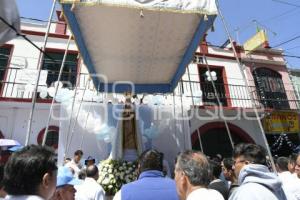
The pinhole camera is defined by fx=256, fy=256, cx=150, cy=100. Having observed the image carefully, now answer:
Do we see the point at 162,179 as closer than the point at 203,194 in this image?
No

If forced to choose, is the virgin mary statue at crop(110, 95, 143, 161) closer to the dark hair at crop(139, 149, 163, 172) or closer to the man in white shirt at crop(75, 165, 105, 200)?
the man in white shirt at crop(75, 165, 105, 200)

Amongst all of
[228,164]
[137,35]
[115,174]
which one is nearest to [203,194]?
[228,164]

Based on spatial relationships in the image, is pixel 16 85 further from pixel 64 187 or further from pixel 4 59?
pixel 64 187

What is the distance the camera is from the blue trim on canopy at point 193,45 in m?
4.52

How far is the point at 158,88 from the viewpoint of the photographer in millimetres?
7750

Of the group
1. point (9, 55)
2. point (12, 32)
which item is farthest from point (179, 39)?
point (9, 55)

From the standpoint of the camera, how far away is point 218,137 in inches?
466

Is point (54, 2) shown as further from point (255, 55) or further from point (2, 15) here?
point (255, 55)

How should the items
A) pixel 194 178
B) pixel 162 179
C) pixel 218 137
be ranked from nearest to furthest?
pixel 194 178
pixel 162 179
pixel 218 137

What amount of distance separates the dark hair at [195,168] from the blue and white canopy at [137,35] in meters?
2.80

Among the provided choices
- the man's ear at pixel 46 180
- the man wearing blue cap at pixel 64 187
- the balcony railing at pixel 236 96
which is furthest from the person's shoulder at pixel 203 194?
the balcony railing at pixel 236 96

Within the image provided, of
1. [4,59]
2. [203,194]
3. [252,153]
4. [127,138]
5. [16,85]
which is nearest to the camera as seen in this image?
[203,194]

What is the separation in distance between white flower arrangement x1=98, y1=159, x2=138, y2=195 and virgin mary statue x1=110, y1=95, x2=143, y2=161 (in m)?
0.44

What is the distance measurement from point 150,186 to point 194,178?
813mm
